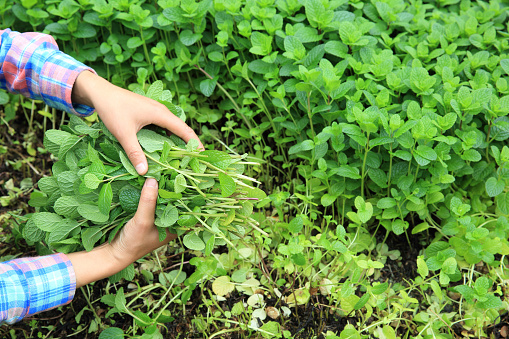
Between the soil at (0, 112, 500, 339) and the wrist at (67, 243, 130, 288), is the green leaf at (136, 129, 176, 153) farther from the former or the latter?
the soil at (0, 112, 500, 339)

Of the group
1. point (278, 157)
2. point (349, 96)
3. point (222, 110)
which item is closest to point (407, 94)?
point (349, 96)

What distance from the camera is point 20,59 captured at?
1408 mm

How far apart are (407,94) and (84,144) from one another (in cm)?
125

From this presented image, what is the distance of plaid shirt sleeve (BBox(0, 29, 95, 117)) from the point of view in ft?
4.53

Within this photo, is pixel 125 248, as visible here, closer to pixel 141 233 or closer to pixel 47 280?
pixel 141 233

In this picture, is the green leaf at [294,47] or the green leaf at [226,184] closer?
the green leaf at [226,184]

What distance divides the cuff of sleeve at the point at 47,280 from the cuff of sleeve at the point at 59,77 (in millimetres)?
512

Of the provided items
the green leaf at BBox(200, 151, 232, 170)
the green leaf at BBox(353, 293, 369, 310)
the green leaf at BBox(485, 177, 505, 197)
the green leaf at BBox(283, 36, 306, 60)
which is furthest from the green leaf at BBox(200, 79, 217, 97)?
the green leaf at BBox(485, 177, 505, 197)

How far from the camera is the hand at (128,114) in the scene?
1.26 metres

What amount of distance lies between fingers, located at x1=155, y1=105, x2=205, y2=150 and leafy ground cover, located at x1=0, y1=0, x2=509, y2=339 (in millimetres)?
128

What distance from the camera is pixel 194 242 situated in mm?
1291

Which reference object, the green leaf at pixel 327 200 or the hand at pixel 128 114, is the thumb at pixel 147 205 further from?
the green leaf at pixel 327 200

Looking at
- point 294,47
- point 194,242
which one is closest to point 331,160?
point 294,47

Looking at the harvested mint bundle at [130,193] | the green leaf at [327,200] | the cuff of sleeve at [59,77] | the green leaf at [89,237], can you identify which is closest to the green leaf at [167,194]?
the harvested mint bundle at [130,193]
